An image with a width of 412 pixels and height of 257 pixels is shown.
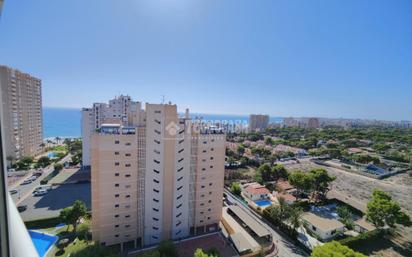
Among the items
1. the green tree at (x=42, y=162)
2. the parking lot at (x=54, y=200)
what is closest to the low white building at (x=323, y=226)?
the parking lot at (x=54, y=200)

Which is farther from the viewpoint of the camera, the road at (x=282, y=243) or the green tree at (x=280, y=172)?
the green tree at (x=280, y=172)

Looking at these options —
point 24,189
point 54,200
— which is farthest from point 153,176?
point 24,189

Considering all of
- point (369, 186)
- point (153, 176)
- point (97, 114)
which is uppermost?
point (97, 114)

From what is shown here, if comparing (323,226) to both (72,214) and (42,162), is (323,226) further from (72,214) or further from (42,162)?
(42,162)

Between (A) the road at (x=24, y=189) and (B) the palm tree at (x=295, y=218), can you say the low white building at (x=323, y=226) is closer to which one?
(B) the palm tree at (x=295, y=218)

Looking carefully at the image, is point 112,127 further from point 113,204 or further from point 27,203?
point 27,203

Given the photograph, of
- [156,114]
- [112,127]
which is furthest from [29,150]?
[156,114]
